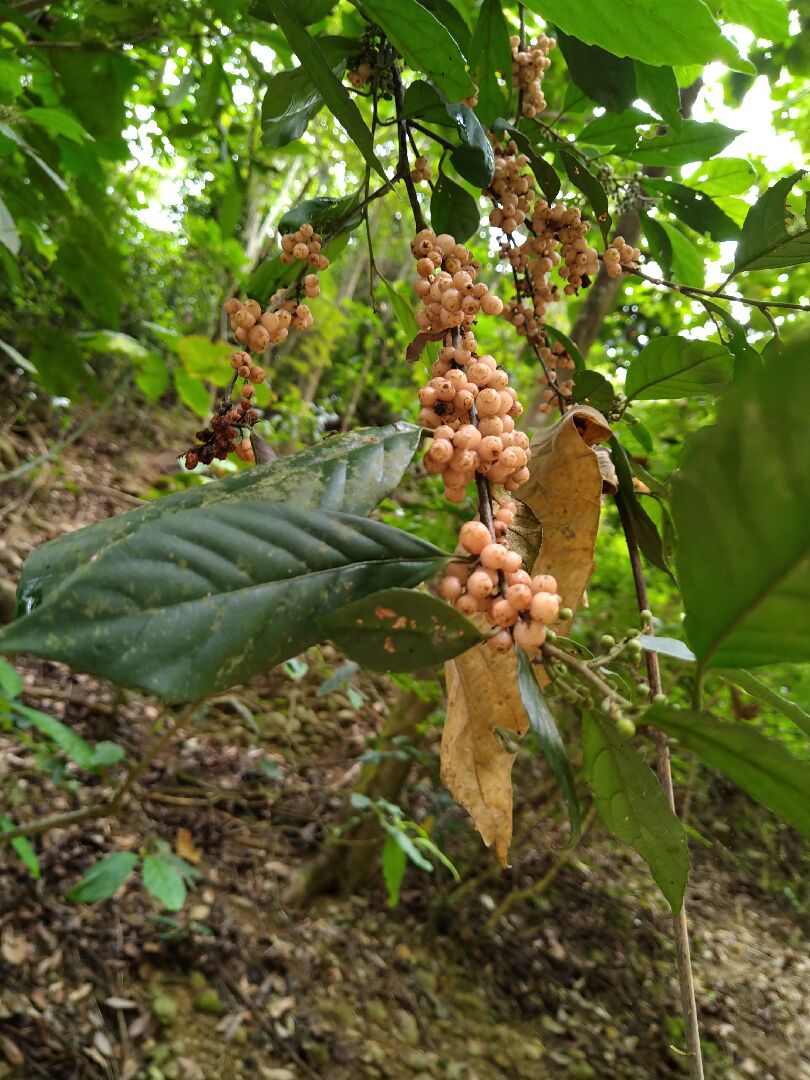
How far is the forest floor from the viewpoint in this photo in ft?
5.22

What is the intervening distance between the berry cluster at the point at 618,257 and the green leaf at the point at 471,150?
18 centimetres

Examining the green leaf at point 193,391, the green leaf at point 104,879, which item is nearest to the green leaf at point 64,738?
the green leaf at point 104,879

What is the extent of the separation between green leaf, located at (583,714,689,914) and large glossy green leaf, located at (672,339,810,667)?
3.8 inches

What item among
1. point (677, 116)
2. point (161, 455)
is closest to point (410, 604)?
point (677, 116)

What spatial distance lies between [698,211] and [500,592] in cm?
67

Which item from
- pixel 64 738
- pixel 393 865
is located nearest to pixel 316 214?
pixel 64 738

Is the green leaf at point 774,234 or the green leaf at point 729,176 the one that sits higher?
the green leaf at point 729,176

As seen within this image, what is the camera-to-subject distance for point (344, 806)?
8.21 ft

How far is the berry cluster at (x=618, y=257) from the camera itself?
2.16 feet

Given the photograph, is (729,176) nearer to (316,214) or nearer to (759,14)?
(759,14)

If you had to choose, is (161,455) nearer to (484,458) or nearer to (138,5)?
(138,5)

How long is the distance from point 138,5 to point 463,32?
929 millimetres

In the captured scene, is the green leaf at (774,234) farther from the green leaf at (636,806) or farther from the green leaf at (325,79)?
the green leaf at (636,806)


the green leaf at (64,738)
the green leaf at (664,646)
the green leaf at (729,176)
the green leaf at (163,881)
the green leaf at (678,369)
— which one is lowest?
the green leaf at (163,881)
